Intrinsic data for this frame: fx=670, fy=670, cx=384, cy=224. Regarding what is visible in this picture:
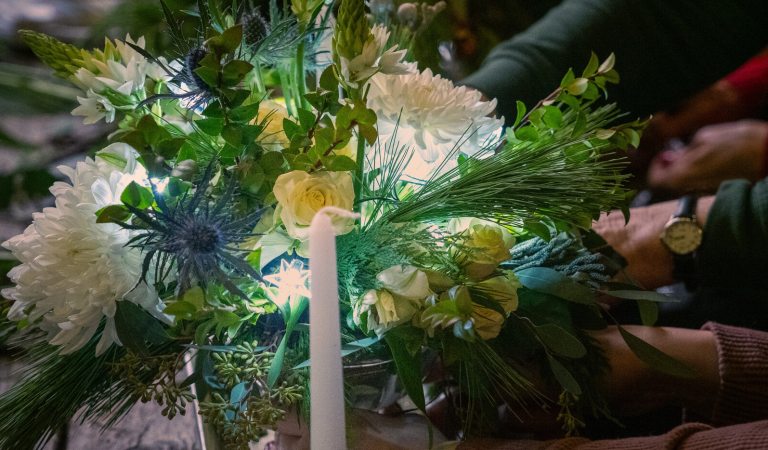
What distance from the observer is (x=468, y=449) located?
0.47 m

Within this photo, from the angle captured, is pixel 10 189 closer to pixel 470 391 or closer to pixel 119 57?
pixel 119 57

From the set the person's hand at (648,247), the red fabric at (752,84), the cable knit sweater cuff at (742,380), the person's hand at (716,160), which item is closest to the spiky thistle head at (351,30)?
the cable knit sweater cuff at (742,380)

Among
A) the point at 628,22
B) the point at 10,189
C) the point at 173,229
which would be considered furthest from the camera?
the point at 628,22

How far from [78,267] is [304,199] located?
5.8 inches

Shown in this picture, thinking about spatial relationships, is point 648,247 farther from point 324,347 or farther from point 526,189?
point 324,347

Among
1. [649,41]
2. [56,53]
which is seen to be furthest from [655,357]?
[649,41]

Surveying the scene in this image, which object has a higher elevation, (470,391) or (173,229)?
(173,229)

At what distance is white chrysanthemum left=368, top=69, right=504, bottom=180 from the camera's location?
1.50ft

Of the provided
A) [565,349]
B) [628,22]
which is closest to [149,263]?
[565,349]

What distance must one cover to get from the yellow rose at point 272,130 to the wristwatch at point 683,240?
524 mm

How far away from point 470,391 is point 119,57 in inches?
13.1

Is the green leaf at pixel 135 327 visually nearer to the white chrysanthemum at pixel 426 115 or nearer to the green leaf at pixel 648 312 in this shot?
the white chrysanthemum at pixel 426 115

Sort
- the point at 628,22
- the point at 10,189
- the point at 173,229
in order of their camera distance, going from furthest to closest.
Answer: the point at 628,22 < the point at 10,189 < the point at 173,229

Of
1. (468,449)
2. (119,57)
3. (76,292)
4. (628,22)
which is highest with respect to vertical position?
(628,22)
